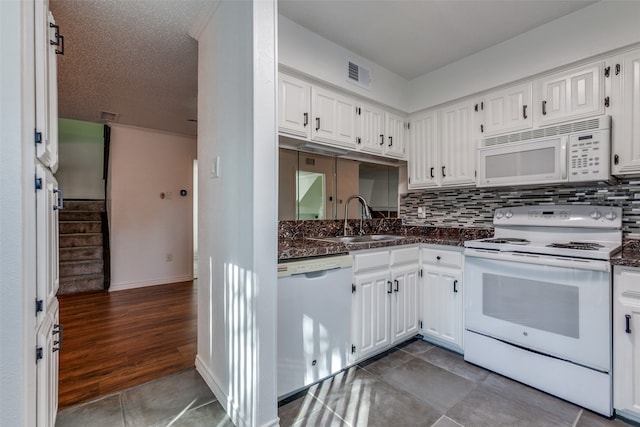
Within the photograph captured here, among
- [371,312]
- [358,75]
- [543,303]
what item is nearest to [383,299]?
[371,312]

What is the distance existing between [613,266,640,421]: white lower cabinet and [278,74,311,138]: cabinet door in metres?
2.08

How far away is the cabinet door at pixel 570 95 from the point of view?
6.53 feet

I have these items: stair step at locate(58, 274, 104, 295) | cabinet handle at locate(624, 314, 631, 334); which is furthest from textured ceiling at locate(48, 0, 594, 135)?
stair step at locate(58, 274, 104, 295)

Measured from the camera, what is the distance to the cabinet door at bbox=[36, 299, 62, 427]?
42.3 inches

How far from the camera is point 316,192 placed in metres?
2.66

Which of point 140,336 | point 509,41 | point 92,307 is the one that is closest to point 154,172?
point 92,307

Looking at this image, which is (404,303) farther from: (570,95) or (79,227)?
(79,227)

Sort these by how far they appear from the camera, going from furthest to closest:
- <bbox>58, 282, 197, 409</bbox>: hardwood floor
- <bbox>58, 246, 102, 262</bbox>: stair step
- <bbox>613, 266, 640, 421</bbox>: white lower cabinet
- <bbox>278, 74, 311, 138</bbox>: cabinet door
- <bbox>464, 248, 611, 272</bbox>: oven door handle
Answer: <bbox>58, 246, 102, 262</bbox>: stair step
<bbox>278, 74, 311, 138</bbox>: cabinet door
<bbox>58, 282, 197, 409</bbox>: hardwood floor
<bbox>464, 248, 611, 272</bbox>: oven door handle
<bbox>613, 266, 640, 421</bbox>: white lower cabinet

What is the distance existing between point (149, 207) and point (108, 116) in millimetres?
1367

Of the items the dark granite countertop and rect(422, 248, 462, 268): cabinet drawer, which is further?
rect(422, 248, 462, 268): cabinet drawer

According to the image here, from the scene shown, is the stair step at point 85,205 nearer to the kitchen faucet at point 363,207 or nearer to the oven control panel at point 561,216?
the kitchen faucet at point 363,207

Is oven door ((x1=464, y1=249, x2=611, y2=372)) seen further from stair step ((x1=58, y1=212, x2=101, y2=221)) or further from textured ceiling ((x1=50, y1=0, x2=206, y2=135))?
stair step ((x1=58, y1=212, x2=101, y2=221))

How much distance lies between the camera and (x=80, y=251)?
418 centimetres

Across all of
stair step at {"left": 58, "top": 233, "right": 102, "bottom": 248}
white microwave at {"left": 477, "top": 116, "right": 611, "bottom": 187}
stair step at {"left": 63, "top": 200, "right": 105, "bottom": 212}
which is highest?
white microwave at {"left": 477, "top": 116, "right": 611, "bottom": 187}
